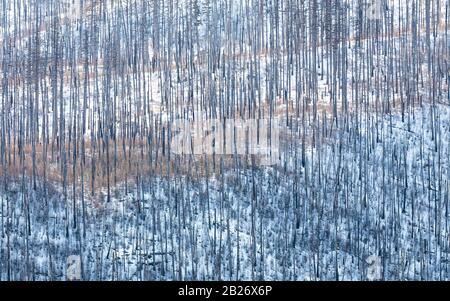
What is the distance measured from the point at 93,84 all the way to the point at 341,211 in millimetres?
2088

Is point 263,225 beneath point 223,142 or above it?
beneath

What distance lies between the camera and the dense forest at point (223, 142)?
4410mm

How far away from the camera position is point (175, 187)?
176 inches

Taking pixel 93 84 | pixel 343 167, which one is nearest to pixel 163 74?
pixel 93 84

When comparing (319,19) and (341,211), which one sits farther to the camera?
(319,19)

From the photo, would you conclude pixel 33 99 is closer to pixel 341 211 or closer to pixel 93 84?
pixel 93 84

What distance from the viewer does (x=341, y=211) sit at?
445cm

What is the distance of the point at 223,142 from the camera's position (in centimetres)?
450

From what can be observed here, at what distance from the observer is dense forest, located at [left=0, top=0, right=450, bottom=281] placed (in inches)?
174

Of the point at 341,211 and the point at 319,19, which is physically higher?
the point at 319,19

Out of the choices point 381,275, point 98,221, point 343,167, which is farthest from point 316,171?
point 98,221

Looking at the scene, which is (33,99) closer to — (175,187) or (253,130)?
(175,187)

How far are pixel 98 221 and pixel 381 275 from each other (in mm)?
2085

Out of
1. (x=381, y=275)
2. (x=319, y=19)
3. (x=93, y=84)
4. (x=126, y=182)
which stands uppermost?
(x=319, y=19)
